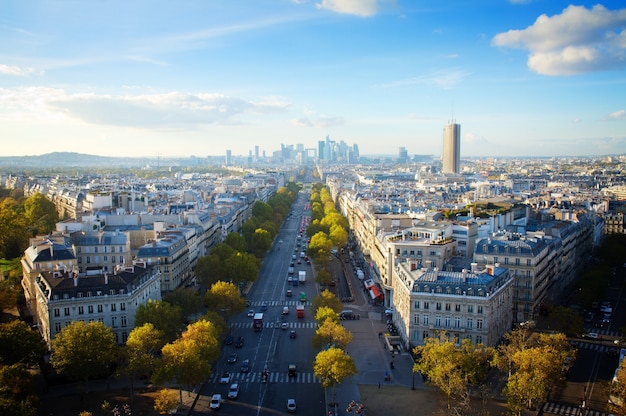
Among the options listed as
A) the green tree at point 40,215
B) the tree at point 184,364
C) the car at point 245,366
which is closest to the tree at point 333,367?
the tree at point 184,364

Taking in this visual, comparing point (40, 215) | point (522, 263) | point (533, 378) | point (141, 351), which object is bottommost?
point (533, 378)

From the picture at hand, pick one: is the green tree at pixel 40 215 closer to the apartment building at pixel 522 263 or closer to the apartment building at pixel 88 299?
the apartment building at pixel 88 299

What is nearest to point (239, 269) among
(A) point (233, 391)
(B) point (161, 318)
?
(B) point (161, 318)

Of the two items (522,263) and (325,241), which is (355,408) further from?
(325,241)

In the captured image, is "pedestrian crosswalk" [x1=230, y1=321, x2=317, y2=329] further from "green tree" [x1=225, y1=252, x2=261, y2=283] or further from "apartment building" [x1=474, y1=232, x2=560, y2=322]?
"apartment building" [x1=474, y1=232, x2=560, y2=322]

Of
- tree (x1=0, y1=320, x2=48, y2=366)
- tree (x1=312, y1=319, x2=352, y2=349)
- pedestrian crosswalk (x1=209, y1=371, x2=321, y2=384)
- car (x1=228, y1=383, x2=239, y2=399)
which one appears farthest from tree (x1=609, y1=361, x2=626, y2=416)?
tree (x1=0, y1=320, x2=48, y2=366)

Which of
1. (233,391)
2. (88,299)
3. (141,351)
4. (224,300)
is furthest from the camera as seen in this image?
(224,300)
